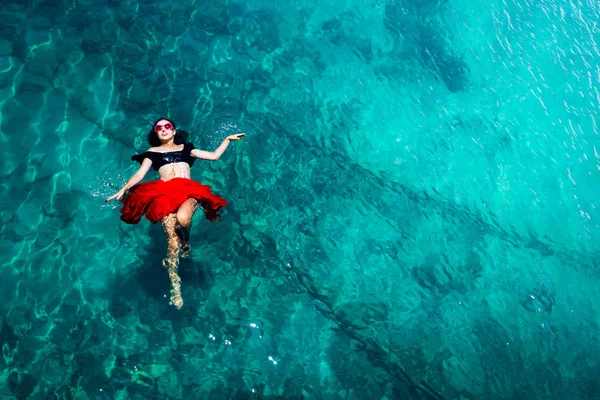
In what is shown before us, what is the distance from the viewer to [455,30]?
12.7 metres

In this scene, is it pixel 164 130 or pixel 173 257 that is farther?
pixel 164 130

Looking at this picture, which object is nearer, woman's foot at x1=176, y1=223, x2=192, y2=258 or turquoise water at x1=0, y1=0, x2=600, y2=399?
woman's foot at x1=176, y1=223, x2=192, y2=258

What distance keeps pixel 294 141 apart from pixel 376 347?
4248mm

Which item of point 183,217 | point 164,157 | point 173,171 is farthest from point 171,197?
point 164,157

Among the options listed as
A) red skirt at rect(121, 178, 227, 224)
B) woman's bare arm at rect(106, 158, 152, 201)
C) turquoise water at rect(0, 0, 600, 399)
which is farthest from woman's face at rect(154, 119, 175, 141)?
turquoise water at rect(0, 0, 600, 399)

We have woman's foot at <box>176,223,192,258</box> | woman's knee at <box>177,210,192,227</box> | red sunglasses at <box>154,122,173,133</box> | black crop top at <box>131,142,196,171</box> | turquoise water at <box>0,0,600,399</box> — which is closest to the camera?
woman's knee at <box>177,210,192,227</box>

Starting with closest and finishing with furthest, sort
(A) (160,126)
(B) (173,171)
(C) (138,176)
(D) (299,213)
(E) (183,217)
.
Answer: (E) (183,217), (C) (138,176), (B) (173,171), (A) (160,126), (D) (299,213)

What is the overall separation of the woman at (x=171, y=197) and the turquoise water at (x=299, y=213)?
2.25 ft

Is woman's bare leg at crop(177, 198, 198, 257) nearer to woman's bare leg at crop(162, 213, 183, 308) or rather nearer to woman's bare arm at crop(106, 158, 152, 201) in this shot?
woman's bare leg at crop(162, 213, 183, 308)

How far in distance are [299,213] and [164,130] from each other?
2824mm

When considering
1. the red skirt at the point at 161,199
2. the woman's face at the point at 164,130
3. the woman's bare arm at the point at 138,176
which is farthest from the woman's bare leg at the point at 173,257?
the woman's face at the point at 164,130

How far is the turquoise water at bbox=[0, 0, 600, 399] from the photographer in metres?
6.54

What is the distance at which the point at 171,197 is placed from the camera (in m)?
5.98

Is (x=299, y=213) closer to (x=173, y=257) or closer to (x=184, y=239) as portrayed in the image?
(x=184, y=239)
